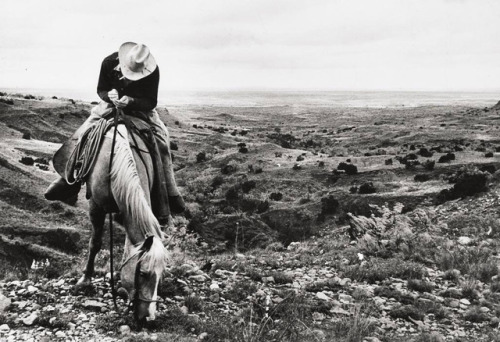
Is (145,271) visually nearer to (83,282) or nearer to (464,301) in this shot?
(83,282)

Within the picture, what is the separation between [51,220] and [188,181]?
1161 centimetres

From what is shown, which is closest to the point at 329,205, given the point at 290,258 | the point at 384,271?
the point at 290,258

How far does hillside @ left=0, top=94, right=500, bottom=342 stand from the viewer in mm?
5793

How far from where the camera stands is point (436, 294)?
759cm

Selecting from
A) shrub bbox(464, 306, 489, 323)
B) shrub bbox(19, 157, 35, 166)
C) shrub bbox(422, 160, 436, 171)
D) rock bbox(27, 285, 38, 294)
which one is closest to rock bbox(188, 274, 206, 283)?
rock bbox(27, 285, 38, 294)

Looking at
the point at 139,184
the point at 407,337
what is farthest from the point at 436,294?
the point at 139,184

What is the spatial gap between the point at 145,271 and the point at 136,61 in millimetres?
2952

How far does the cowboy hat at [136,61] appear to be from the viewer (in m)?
6.21

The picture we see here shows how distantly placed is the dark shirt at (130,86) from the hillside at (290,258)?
8.89 feet

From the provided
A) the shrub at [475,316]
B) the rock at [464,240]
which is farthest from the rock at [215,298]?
the rock at [464,240]

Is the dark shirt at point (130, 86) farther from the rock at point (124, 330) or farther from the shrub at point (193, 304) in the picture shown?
the rock at point (124, 330)

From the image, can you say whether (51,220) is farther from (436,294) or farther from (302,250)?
(436,294)

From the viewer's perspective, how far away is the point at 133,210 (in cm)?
506

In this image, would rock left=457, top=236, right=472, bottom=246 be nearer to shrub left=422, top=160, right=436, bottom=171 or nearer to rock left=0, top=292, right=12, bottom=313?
rock left=0, top=292, right=12, bottom=313
